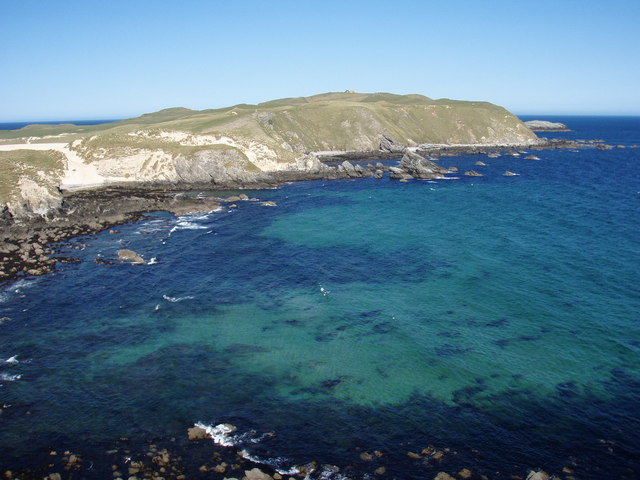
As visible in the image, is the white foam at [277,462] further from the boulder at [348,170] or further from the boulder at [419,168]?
the boulder at [419,168]

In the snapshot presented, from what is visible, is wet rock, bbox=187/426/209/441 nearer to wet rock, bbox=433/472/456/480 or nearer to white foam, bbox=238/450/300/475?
white foam, bbox=238/450/300/475

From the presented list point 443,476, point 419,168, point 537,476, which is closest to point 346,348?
point 443,476

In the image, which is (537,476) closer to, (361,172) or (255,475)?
(255,475)

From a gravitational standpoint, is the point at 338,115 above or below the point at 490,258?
above

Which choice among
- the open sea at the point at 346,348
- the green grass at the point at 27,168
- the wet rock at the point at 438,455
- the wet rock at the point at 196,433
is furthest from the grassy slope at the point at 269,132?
the wet rock at the point at 438,455

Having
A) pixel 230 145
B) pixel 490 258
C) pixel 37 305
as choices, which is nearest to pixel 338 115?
pixel 230 145

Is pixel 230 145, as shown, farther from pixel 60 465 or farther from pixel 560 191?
pixel 60 465

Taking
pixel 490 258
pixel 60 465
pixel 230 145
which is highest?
pixel 230 145
